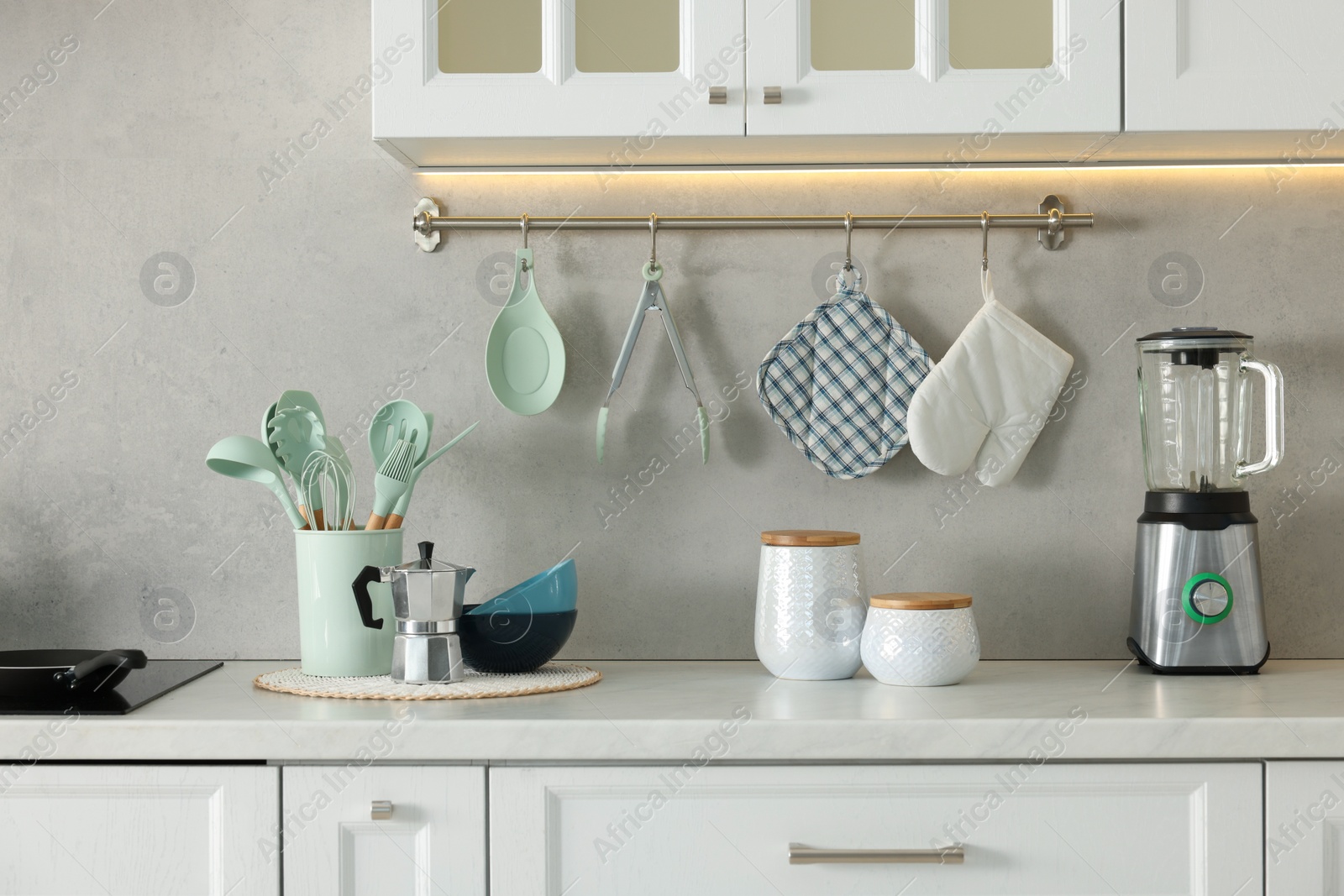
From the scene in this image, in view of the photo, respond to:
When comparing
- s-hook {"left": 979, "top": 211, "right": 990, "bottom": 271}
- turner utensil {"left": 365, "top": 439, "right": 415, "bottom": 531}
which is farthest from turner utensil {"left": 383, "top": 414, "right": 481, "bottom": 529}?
s-hook {"left": 979, "top": 211, "right": 990, "bottom": 271}

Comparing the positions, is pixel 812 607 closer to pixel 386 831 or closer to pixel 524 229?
pixel 386 831

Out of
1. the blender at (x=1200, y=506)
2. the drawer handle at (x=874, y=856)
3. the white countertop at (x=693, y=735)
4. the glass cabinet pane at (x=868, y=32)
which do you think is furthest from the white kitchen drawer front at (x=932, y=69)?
the drawer handle at (x=874, y=856)

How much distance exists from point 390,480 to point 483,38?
0.58 metres

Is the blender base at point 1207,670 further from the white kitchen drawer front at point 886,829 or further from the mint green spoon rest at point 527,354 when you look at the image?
Answer: the mint green spoon rest at point 527,354

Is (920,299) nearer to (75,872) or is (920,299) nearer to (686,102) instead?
(686,102)

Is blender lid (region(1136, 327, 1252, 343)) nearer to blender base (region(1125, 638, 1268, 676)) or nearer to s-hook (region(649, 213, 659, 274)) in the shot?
blender base (region(1125, 638, 1268, 676))

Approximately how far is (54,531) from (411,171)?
764 mm

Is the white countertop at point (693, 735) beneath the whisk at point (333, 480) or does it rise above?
beneath

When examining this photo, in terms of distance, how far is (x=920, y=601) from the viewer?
4.39 feet

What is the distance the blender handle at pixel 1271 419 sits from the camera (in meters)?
1.44

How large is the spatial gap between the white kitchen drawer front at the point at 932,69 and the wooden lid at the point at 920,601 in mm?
584

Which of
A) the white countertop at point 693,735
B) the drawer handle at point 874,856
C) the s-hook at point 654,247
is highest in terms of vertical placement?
the s-hook at point 654,247

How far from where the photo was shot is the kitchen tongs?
159 cm

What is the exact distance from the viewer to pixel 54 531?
5.41ft
